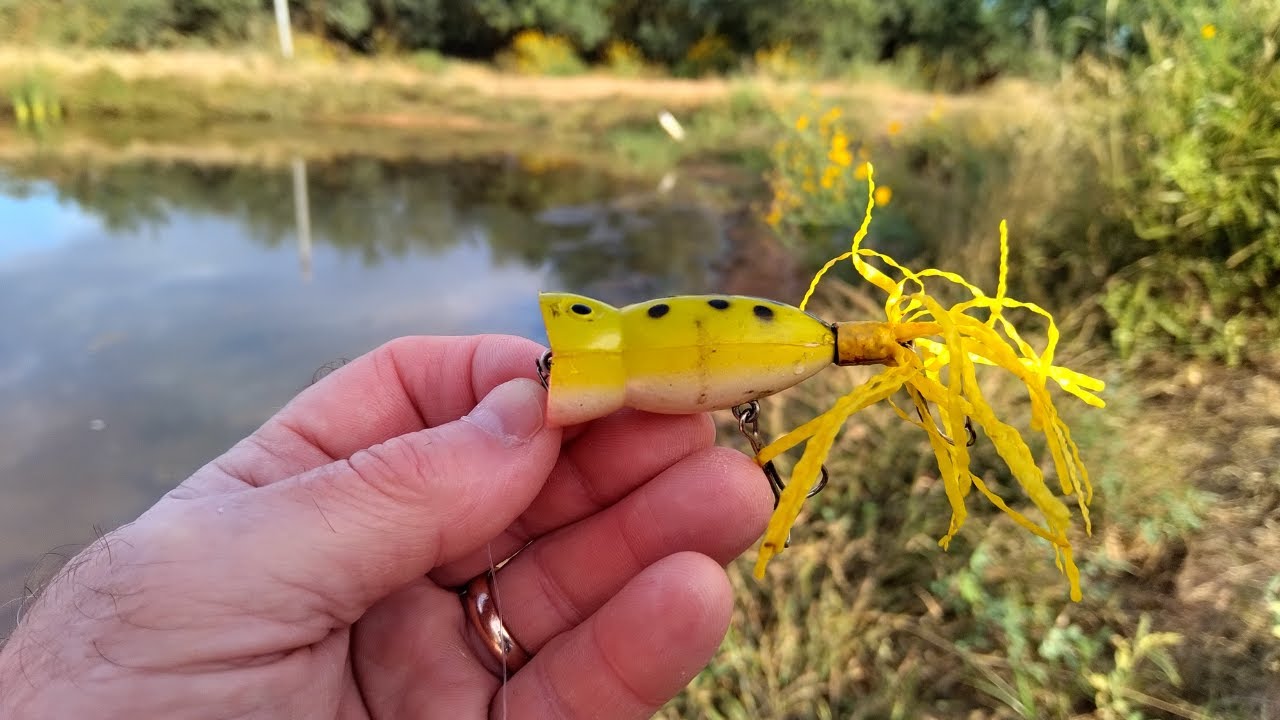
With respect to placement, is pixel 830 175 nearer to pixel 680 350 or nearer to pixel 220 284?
pixel 680 350

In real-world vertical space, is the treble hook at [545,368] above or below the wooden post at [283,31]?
below

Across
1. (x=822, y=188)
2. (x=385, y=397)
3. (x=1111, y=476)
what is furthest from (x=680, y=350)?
(x=822, y=188)

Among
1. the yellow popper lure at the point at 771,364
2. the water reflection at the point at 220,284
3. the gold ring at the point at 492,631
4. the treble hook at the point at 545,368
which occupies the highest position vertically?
the yellow popper lure at the point at 771,364

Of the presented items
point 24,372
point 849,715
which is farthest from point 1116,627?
point 24,372

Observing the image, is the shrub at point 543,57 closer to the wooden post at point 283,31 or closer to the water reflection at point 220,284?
the wooden post at point 283,31

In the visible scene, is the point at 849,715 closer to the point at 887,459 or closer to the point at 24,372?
the point at 887,459

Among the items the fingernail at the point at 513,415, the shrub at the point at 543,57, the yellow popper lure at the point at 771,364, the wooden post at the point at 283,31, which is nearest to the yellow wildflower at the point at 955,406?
the yellow popper lure at the point at 771,364
